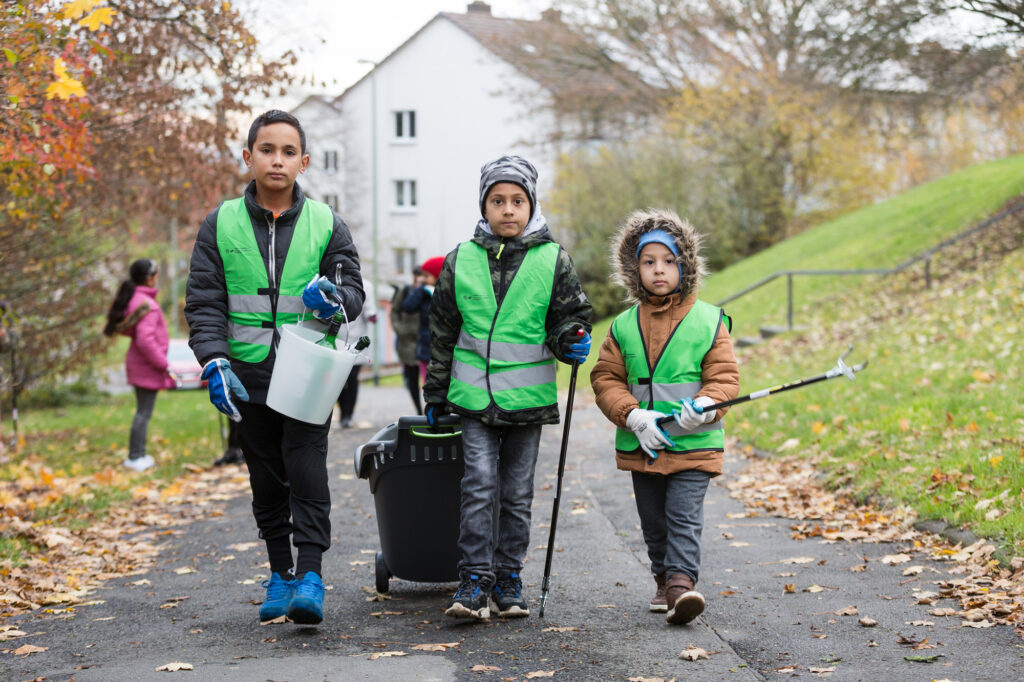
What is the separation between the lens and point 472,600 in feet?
15.5

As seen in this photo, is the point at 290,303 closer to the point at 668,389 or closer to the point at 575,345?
the point at 575,345

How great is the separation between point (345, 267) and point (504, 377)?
827 millimetres

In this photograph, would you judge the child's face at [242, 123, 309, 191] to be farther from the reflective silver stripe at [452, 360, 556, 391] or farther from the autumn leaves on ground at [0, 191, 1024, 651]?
the autumn leaves on ground at [0, 191, 1024, 651]

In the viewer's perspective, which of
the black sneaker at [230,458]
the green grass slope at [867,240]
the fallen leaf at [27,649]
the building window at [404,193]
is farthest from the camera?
the building window at [404,193]

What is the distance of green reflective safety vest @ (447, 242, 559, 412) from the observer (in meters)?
4.88

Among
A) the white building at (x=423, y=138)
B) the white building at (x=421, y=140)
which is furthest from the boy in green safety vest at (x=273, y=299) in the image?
the white building at (x=423, y=138)

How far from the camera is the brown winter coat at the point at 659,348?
491cm

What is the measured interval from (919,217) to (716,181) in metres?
8.52

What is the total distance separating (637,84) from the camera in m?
36.1

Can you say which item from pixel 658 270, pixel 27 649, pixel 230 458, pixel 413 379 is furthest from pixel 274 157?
pixel 413 379

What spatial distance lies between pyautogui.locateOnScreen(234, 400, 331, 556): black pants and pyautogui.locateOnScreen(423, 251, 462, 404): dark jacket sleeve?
1.62 feet

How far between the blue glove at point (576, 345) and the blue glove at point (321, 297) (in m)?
0.98

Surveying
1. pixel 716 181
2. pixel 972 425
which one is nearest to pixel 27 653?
pixel 972 425

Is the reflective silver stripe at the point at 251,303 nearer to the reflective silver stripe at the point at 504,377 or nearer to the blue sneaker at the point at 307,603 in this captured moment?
the reflective silver stripe at the point at 504,377
